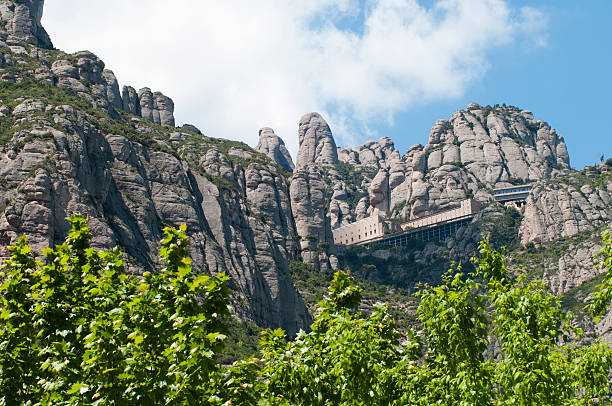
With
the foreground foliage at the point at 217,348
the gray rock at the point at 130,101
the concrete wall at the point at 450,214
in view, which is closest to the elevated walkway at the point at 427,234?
the concrete wall at the point at 450,214

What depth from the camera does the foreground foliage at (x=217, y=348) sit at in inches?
627

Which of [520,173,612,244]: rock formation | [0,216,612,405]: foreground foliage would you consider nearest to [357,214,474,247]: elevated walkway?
[520,173,612,244]: rock formation

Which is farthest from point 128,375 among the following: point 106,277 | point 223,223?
point 223,223

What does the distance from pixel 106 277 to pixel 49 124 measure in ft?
254

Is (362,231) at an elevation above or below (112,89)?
below

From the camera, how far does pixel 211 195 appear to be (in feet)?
377

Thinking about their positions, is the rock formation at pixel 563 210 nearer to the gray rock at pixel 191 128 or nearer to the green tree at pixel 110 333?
the gray rock at pixel 191 128

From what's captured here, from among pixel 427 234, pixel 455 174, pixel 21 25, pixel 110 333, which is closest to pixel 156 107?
pixel 21 25

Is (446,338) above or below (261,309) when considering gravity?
below

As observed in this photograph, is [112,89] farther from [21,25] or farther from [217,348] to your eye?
[217,348]

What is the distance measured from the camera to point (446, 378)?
2025cm

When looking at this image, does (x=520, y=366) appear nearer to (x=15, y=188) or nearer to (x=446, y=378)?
(x=446, y=378)

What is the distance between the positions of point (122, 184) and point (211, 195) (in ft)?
59.6

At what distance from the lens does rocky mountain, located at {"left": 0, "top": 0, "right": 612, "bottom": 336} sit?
8400cm
